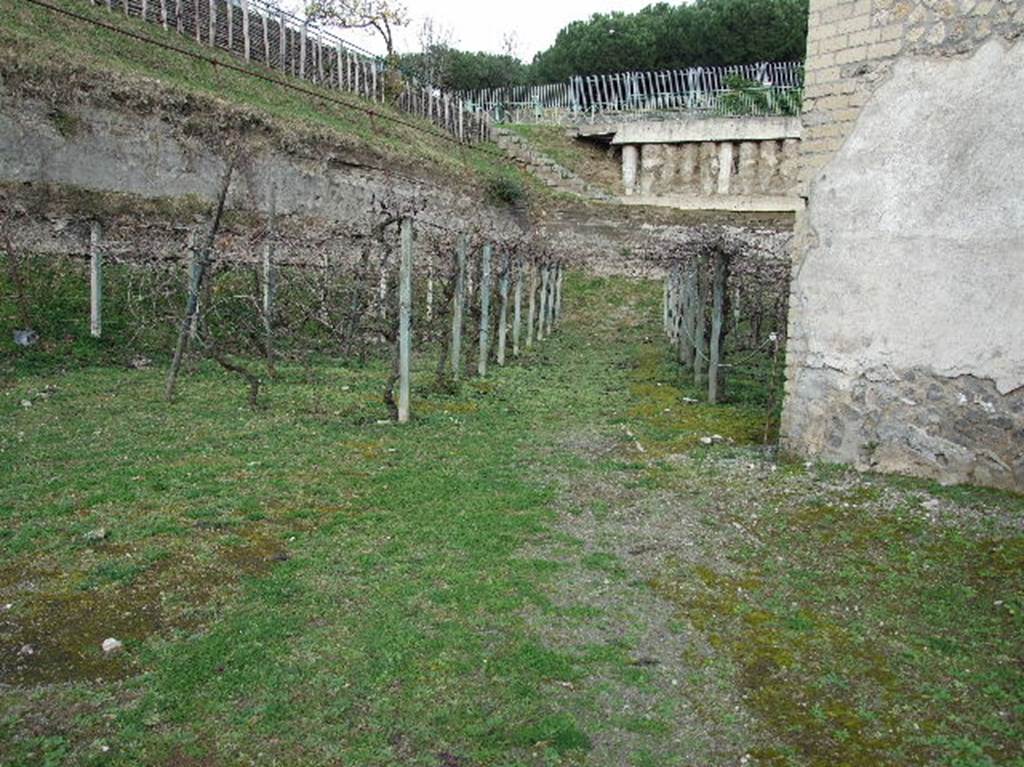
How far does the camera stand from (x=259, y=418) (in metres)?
9.81

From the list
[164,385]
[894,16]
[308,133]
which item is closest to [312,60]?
[308,133]

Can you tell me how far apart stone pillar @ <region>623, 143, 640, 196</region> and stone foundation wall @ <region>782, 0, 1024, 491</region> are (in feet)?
96.0

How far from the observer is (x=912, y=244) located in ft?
24.8

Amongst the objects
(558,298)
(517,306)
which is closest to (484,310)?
(517,306)

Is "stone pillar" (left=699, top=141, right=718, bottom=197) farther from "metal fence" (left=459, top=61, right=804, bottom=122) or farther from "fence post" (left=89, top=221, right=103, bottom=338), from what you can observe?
"fence post" (left=89, top=221, right=103, bottom=338)

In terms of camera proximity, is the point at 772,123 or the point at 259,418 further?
the point at 772,123

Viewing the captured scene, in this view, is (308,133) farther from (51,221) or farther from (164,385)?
(164,385)

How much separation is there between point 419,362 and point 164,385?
198 inches

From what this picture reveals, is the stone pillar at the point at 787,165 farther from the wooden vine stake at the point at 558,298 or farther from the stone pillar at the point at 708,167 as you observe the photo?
the wooden vine stake at the point at 558,298

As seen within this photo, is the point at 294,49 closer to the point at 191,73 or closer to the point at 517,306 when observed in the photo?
the point at 191,73

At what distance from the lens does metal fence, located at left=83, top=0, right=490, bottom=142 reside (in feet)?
80.8

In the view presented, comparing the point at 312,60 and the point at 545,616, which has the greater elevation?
the point at 312,60

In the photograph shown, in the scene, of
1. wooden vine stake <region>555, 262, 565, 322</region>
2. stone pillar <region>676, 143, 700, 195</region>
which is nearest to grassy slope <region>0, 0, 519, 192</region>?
wooden vine stake <region>555, 262, 565, 322</region>

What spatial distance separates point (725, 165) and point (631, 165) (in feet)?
13.9
